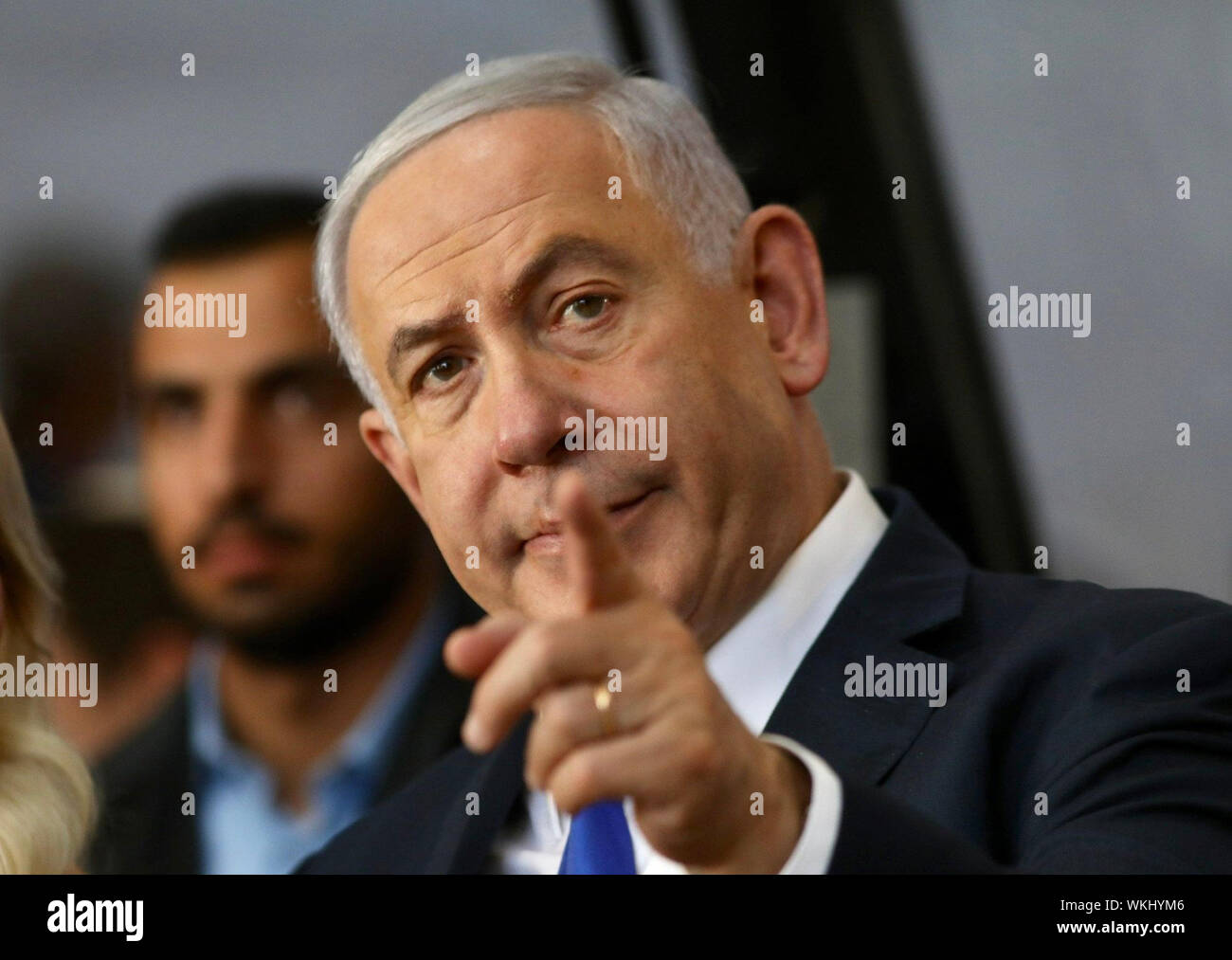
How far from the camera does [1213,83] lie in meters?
1.80

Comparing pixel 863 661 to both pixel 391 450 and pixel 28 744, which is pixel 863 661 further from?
pixel 28 744

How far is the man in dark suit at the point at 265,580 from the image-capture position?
2.04 m

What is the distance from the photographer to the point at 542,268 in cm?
154

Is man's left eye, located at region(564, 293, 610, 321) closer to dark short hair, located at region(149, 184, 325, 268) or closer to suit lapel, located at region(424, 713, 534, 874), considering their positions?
suit lapel, located at region(424, 713, 534, 874)

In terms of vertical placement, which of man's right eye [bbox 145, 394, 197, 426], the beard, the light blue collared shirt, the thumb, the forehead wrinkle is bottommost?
the light blue collared shirt

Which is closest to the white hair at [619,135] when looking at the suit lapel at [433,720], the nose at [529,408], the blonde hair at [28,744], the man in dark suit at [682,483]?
the man in dark suit at [682,483]

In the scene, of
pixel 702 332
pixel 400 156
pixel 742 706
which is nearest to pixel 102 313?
pixel 400 156

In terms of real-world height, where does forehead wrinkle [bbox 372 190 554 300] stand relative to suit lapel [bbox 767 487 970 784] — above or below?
above

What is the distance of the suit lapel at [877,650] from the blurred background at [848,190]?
0.43 metres

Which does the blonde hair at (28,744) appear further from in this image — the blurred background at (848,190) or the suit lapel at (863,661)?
the suit lapel at (863,661)

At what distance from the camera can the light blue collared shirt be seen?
206 centimetres

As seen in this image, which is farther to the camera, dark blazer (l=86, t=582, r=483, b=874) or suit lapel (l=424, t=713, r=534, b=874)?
dark blazer (l=86, t=582, r=483, b=874)

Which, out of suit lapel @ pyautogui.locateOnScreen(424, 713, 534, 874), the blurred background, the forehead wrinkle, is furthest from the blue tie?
the blurred background
